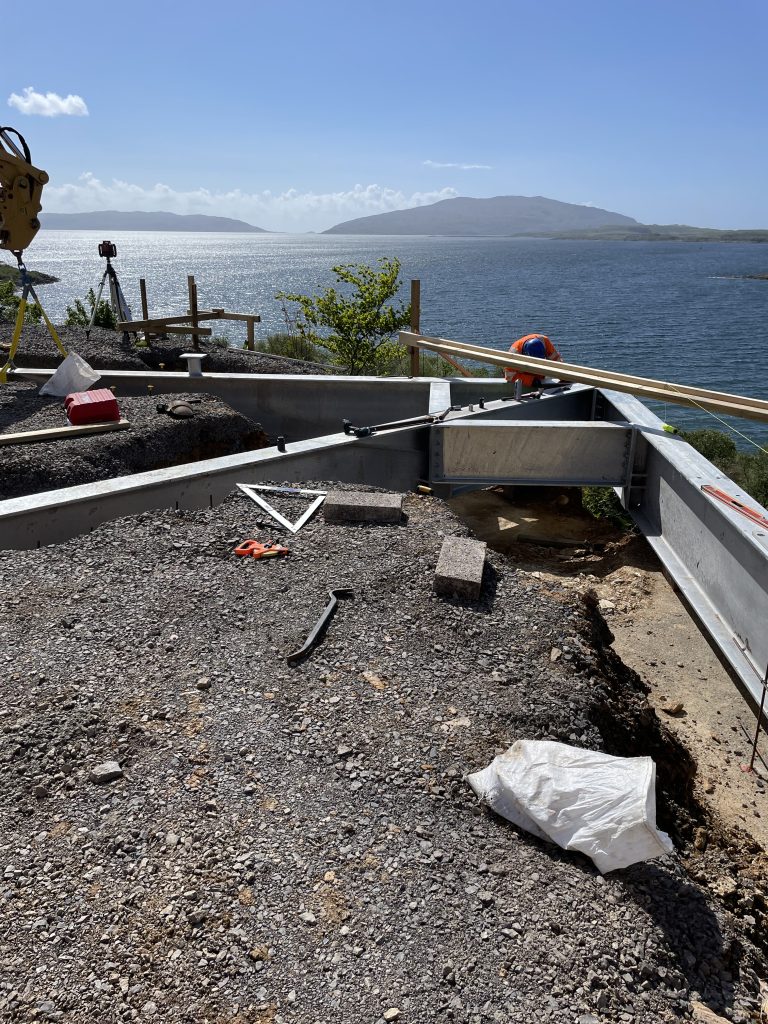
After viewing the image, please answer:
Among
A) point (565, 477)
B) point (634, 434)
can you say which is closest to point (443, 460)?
point (565, 477)

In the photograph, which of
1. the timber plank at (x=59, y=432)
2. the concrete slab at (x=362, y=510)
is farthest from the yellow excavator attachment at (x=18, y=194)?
the concrete slab at (x=362, y=510)

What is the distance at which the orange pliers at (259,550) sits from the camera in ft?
20.7

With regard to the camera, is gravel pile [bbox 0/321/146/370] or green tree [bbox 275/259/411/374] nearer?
gravel pile [bbox 0/321/146/370]

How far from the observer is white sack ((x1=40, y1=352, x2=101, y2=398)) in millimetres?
11039

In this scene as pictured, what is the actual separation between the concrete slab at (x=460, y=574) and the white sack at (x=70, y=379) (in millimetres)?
7552

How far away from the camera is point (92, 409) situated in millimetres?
9281

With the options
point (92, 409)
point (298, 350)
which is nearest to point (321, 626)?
point (92, 409)

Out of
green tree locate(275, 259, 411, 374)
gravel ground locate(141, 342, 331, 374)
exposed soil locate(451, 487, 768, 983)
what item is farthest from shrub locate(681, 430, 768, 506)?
gravel ground locate(141, 342, 331, 374)

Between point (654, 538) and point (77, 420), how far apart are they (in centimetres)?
715

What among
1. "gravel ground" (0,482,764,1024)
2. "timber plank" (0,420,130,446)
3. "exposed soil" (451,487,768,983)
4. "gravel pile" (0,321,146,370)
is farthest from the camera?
"gravel pile" (0,321,146,370)

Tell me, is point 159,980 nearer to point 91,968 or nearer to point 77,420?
point 91,968

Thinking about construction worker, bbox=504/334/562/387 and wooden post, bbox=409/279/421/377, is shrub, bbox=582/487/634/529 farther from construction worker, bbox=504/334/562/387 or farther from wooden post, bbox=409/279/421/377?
wooden post, bbox=409/279/421/377

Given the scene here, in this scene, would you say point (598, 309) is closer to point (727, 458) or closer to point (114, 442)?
point (727, 458)

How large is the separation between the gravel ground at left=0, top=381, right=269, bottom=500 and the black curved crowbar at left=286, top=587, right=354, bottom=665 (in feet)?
13.5
